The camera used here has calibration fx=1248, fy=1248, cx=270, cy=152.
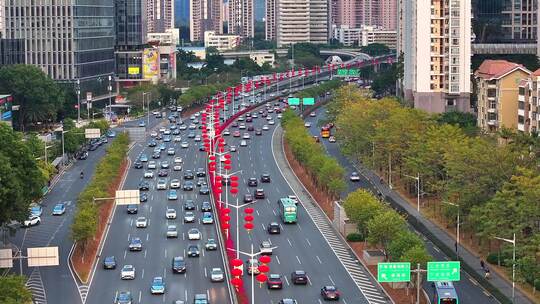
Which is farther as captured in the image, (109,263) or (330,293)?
(109,263)

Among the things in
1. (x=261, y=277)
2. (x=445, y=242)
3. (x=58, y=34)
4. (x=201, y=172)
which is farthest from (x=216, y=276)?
(x=58, y=34)

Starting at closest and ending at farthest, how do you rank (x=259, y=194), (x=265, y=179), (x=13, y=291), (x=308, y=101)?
(x=13, y=291), (x=259, y=194), (x=265, y=179), (x=308, y=101)

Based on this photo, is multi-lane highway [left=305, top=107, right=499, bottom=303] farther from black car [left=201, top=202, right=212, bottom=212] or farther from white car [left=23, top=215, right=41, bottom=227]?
white car [left=23, top=215, right=41, bottom=227]

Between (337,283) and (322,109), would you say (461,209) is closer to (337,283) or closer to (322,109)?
(337,283)

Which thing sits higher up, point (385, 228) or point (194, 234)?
point (385, 228)

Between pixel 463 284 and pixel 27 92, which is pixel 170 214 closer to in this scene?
pixel 463 284

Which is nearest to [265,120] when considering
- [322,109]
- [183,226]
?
[322,109]

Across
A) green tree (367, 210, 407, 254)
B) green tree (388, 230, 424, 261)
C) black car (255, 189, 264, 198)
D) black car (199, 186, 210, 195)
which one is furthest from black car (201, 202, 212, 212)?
green tree (388, 230, 424, 261)

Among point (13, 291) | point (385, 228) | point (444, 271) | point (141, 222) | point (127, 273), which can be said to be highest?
point (385, 228)
